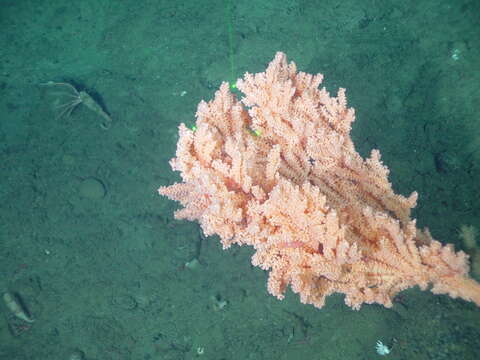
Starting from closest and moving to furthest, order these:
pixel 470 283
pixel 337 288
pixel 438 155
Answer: pixel 470 283 < pixel 337 288 < pixel 438 155

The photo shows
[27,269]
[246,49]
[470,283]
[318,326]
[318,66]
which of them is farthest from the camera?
[246,49]

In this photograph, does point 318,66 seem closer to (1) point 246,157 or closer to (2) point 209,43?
(2) point 209,43

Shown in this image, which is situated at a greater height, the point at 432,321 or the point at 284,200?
the point at 284,200

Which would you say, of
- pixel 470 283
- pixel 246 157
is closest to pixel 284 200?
pixel 246 157

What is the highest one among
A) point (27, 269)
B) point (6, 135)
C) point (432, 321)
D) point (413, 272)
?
point (413, 272)

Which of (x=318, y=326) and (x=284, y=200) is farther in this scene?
(x=318, y=326)

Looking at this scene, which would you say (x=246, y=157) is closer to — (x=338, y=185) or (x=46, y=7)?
(x=338, y=185)

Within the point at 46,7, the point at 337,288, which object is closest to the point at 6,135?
the point at 46,7
